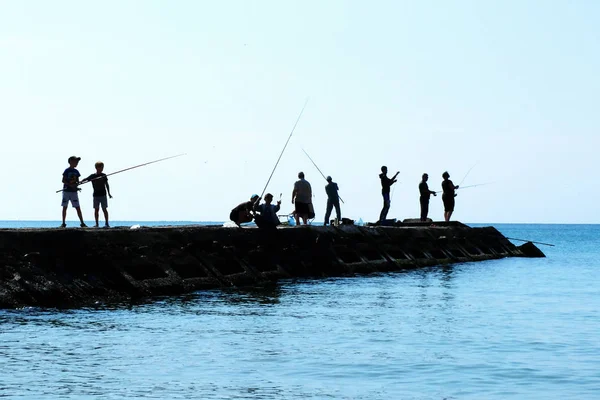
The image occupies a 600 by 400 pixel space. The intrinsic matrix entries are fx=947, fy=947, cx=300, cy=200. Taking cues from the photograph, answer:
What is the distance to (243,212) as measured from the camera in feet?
67.8

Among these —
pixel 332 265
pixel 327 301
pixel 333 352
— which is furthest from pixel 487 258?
pixel 333 352

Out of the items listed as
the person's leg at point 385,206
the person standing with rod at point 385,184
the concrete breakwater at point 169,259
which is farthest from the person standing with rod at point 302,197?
the person's leg at point 385,206

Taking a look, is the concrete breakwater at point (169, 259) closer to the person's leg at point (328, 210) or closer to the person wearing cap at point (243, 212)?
the person wearing cap at point (243, 212)

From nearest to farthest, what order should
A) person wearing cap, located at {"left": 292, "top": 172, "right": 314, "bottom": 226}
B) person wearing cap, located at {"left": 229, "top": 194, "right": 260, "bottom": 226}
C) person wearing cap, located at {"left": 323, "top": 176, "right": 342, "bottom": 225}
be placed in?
person wearing cap, located at {"left": 229, "top": 194, "right": 260, "bottom": 226} → person wearing cap, located at {"left": 292, "top": 172, "right": 314, "bottom": 226} → person wearing cap, located at {"left": 323, "top": 176, "right": 342, "bottom": 225}

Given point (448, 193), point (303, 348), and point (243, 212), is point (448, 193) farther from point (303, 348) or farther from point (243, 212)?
point (303, 348)

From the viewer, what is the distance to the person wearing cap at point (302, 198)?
2342 centimetres

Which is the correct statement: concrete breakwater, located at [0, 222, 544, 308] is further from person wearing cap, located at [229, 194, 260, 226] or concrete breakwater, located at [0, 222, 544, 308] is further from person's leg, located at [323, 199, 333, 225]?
person's leg, located at [323, 199, 333, 225]

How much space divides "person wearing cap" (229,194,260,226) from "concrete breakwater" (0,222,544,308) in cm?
41

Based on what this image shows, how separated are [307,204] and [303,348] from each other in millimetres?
12527

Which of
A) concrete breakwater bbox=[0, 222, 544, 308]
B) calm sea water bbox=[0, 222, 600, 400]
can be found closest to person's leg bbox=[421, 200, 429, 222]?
concrete breakwater bbox=[0, 222, 544, 308]

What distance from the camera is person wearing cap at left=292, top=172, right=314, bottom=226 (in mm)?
23422

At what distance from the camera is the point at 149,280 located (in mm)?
16750

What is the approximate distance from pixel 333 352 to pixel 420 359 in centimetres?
105

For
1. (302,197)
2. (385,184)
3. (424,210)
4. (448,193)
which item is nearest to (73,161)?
(302,197)
